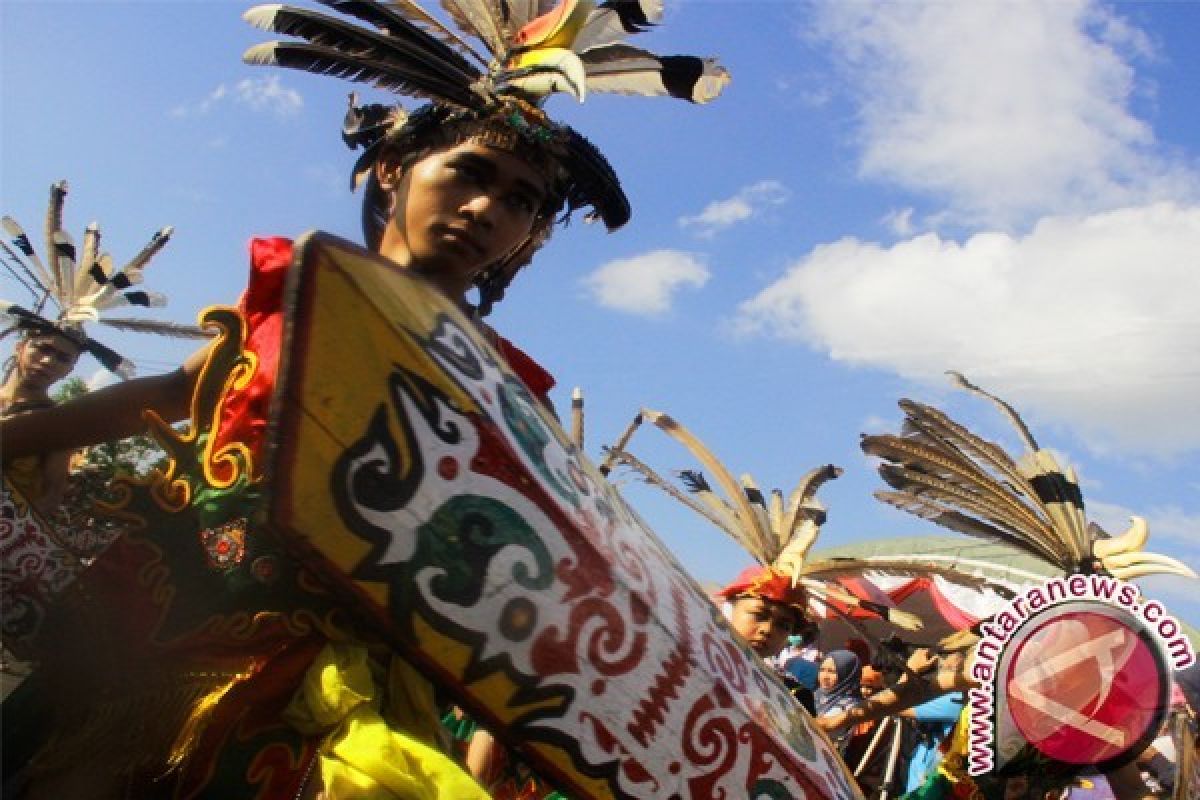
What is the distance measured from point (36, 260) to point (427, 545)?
4.23 m

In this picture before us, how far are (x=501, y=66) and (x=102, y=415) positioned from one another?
1.12 metres

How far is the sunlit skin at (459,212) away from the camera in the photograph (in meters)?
2.10

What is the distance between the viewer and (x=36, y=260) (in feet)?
16.6

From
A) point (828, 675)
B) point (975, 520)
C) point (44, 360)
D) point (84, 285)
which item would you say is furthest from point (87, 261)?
point (828, 675)

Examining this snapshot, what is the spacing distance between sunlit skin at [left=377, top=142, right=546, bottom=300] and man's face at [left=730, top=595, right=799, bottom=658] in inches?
122

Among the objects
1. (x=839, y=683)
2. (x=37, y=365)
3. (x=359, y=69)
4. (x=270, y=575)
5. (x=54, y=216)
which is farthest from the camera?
(x=839, y=683)

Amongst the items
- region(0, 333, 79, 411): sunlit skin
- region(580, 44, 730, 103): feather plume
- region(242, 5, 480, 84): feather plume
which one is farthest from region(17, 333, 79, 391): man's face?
region(580, 44, 730, 103): feather plume

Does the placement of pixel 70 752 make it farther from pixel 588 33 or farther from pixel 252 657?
pixel 588 33

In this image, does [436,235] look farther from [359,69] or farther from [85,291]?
[85,291]

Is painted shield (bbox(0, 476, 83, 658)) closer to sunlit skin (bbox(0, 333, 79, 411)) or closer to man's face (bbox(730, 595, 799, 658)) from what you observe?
sunlit skin (bbox(0, 333, 79, 411))

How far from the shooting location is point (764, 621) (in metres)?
4.93

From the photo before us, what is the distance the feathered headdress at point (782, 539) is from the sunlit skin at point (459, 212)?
3010 mm

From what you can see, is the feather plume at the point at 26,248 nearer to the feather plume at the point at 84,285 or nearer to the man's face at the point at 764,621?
the feather plume at the point at 84,285

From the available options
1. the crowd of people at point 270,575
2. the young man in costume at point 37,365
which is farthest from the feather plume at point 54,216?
the crowd of people at point 270,575
